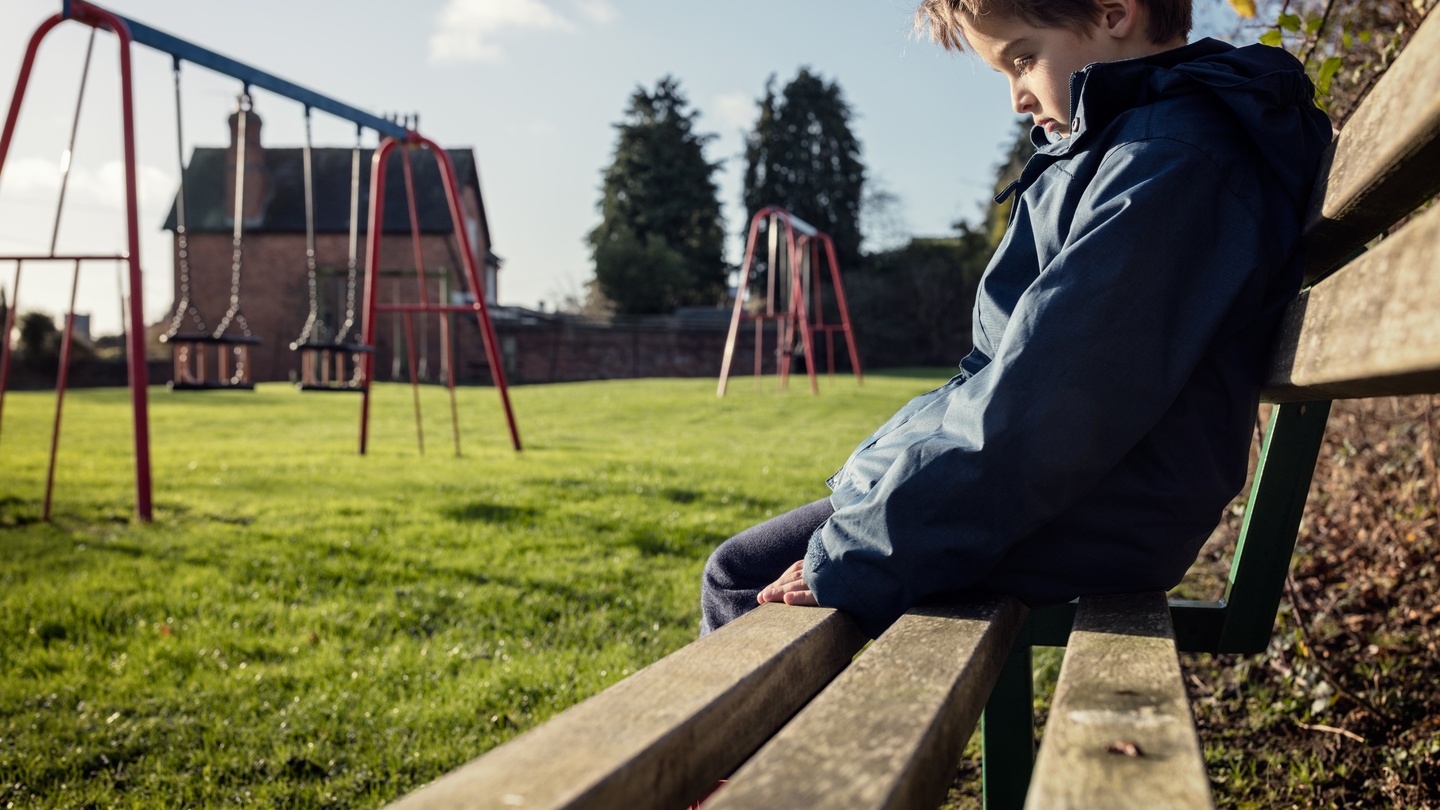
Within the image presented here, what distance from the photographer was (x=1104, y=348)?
128cm

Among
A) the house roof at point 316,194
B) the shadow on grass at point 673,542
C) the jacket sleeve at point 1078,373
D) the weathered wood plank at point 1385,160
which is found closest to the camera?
→ the weathered wood plank at point 1385,160

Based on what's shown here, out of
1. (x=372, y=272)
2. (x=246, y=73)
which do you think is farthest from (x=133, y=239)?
(x=372, y=272)

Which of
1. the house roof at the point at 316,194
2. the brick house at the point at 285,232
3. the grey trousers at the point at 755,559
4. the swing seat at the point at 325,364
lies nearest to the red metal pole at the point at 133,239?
the swing seat at the point at 325,364

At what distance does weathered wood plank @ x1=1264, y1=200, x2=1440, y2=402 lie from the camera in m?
0.77

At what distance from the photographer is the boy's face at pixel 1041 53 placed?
1.66 meters

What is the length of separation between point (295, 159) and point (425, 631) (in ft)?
140

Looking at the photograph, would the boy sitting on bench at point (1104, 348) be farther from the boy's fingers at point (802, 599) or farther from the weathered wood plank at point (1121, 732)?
the weathered wood plank at point (1121, 732)

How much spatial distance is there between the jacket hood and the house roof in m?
40.4

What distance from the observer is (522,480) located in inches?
303

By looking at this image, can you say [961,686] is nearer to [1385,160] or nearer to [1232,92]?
[1385,160]

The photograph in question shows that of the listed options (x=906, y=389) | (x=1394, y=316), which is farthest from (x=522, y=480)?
(x=906, y=389)

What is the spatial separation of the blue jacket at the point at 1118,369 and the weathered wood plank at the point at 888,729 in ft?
0.43

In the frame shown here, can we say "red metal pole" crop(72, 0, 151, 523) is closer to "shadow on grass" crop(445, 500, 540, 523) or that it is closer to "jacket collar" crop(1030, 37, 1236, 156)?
"shadow on grass" crop(445, 500, 540, 523)

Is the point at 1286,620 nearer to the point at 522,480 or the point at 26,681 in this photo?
the point at 26,681
